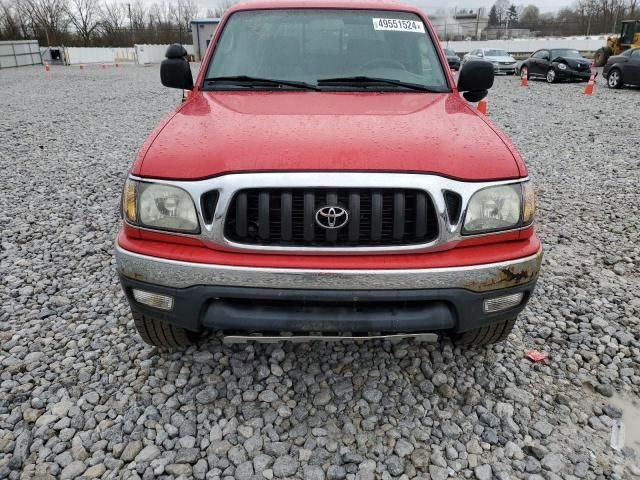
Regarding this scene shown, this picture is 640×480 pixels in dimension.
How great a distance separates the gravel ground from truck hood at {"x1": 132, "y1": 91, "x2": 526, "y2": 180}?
1.16 meters

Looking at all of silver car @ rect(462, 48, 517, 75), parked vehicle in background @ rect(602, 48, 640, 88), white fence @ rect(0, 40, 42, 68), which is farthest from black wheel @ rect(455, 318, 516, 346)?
white fence @ rect(0, 40, 42, 68)

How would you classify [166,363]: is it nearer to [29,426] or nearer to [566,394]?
[29,426]

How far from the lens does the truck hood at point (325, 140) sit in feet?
6.64

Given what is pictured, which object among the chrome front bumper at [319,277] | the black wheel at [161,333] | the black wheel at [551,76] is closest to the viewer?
the chrome front bumper at [319,277]

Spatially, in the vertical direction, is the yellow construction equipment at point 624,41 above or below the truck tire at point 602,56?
above

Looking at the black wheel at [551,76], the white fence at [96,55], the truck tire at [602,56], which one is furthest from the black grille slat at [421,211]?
the white fence at [96,55]

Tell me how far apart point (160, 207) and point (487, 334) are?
176 centimetres

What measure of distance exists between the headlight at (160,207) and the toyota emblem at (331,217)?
0.53 meters

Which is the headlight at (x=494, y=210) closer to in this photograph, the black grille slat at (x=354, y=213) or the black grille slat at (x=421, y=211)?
the black grille slat at (x=421, y=211)

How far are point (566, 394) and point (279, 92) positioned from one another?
2.35m

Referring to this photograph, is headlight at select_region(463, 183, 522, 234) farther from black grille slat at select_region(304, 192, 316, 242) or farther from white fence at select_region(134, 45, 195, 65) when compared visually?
white fence at select_region(134, 45, 195, 65)

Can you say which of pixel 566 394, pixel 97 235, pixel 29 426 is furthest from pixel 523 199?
pixel 97 235

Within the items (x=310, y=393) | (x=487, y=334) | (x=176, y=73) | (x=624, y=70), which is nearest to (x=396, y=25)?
(x=176, y=73)

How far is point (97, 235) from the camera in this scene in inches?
174
